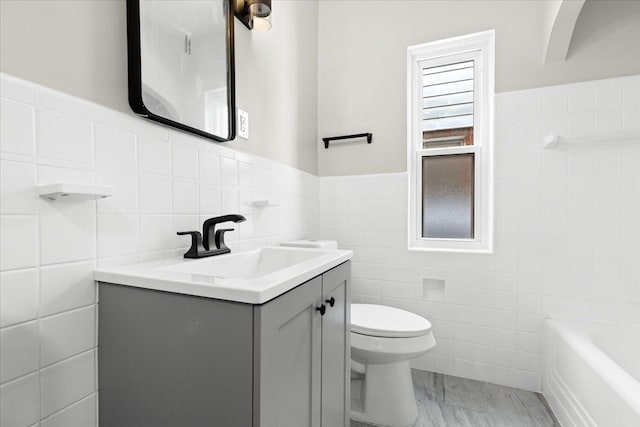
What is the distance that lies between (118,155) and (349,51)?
1935mm

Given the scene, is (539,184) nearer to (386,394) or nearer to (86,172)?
(386,394)

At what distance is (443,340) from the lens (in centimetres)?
202

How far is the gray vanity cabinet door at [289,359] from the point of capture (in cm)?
63

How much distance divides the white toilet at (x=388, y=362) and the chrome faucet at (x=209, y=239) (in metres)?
0.83

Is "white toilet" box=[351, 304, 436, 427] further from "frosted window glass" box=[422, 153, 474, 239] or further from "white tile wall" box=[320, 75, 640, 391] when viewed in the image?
"frosted window glass" box=[422, 153, 474, 239]

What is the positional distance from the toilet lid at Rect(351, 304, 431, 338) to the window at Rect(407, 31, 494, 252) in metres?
0.58

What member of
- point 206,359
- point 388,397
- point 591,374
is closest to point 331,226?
point 388,397

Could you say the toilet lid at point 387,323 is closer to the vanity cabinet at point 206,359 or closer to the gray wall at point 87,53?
the vanity cabinet at point 206,359

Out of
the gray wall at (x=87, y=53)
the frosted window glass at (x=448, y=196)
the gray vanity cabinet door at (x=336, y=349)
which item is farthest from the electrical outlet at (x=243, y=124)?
the frosted window glass at (x=448, y=196)

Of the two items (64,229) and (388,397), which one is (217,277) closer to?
(64,229)

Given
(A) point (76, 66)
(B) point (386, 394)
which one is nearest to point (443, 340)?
(B) point (386, 394)

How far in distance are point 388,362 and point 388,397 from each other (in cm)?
18

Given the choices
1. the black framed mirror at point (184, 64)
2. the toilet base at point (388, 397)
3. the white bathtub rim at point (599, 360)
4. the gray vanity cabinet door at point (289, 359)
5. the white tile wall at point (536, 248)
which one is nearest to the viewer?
the gray vanity cabinet door at point (289, 359)

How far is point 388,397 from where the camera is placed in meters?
1.56
